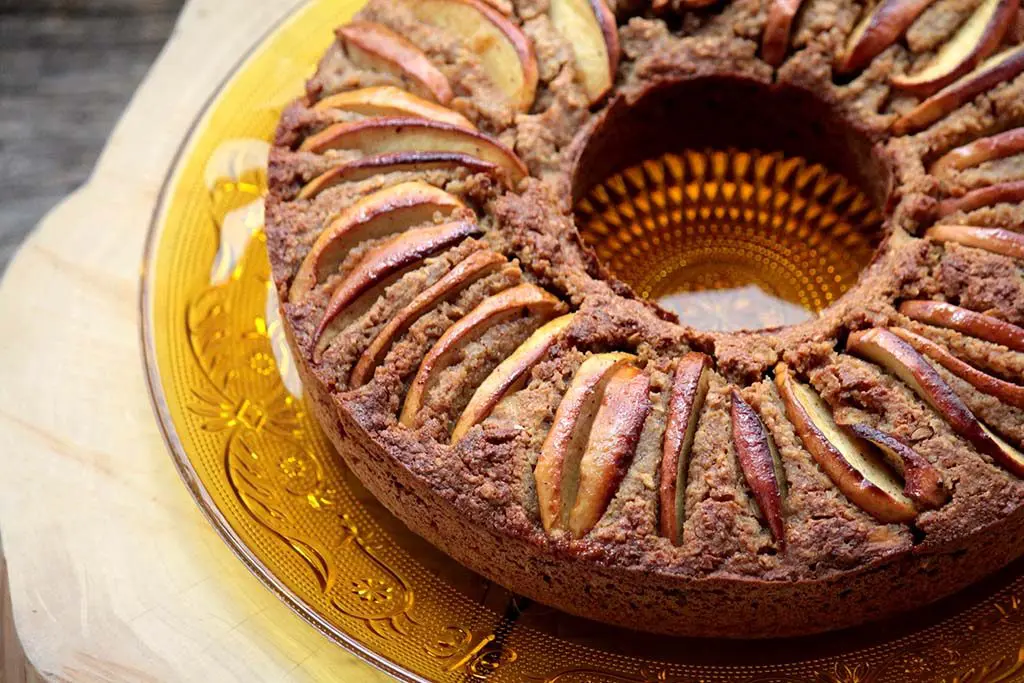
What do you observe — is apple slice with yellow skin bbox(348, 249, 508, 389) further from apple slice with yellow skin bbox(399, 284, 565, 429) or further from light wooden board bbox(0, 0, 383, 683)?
light wooden board bbox(0, 0, 383, 683)

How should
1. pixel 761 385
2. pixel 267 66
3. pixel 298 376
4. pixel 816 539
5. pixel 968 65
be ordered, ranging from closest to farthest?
pixel 816 539 < pixel 761 385 < pixel 968 65 < pixel 298 376 < pixel 267 66

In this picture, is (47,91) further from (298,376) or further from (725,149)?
(725,149)

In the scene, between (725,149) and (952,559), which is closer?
(952,559)

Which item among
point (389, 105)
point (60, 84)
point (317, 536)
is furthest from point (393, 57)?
point (60, 84)

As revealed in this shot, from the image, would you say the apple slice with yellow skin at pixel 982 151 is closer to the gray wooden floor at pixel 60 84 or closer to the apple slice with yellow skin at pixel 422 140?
the apple slice with yellow skin at pixel 422 140

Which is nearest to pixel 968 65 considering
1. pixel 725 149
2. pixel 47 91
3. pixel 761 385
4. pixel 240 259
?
pixel 725 149

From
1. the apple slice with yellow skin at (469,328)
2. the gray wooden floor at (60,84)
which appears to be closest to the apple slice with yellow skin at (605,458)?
the apple slice with yellow skin at (469,328)

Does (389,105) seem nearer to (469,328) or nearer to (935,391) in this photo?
(469,328)
